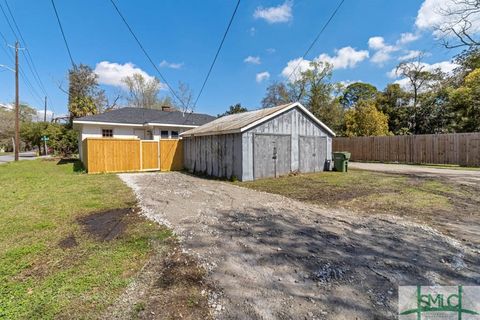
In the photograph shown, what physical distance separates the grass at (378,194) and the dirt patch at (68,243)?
18.0 ft

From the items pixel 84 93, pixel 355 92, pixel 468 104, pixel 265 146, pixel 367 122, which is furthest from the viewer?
pixel 355 92

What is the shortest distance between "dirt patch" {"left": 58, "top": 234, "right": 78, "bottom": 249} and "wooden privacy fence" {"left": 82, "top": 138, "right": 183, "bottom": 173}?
10.5 meters

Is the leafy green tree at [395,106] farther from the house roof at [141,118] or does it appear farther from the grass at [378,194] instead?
the house roof at [141,118]

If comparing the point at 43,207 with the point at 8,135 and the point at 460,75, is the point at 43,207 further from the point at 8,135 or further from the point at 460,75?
the point at 8,135

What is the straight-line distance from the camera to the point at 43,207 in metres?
6.23

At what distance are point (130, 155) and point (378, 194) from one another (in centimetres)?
1279

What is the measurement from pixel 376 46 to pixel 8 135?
58.6 meters

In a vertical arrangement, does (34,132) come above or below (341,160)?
above

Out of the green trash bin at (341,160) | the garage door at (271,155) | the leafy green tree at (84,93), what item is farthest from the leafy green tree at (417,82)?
the leafy green tree at (84,93)

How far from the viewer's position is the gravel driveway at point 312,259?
8.14 feet

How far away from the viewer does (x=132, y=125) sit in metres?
18.7

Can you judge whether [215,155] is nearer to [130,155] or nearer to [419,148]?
[130,155]

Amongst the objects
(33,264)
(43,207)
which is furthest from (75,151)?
(33,264)

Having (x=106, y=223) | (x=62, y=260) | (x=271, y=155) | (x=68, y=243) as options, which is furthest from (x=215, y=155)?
(x=62, y=260)
